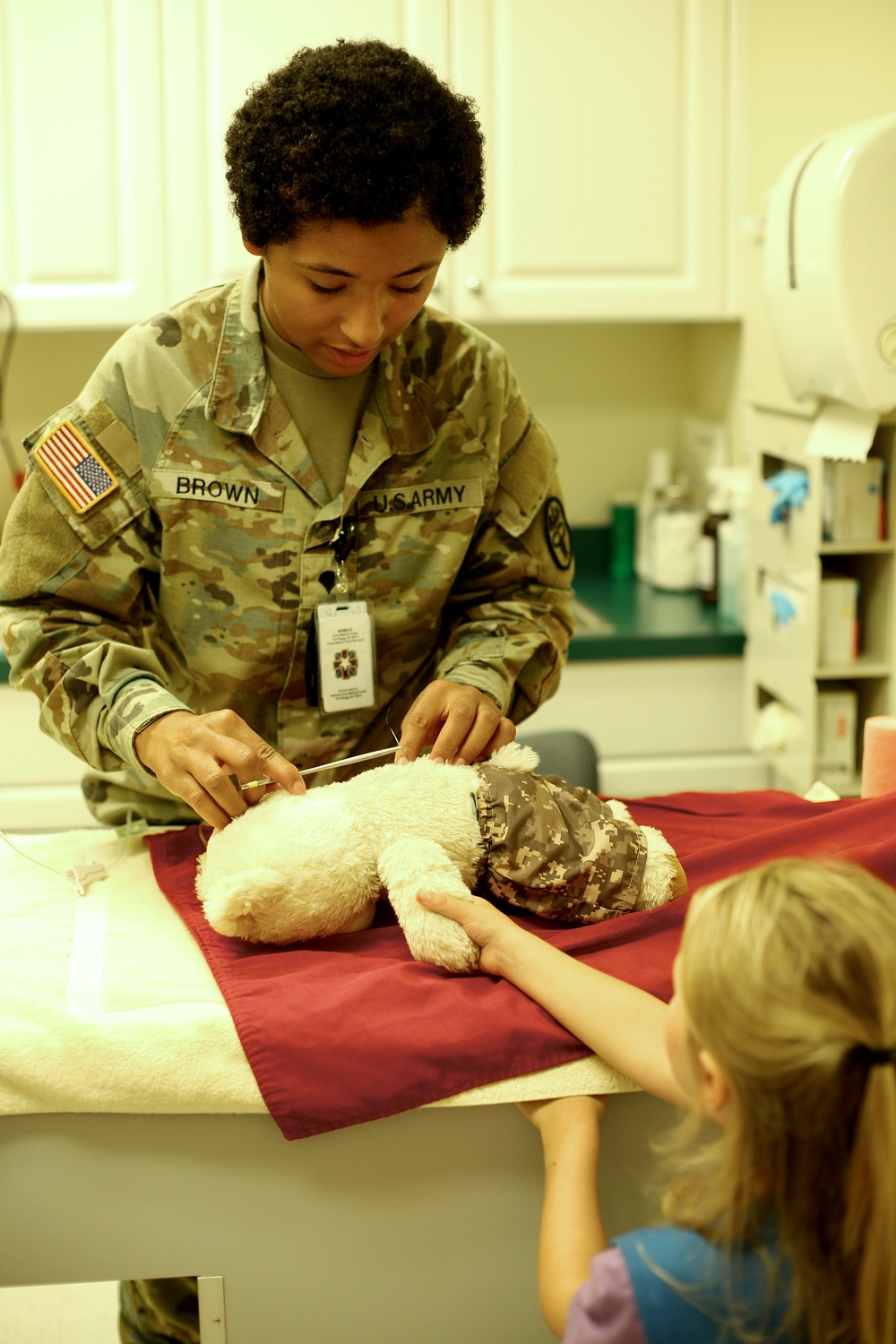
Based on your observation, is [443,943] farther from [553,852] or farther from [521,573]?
[521,573]

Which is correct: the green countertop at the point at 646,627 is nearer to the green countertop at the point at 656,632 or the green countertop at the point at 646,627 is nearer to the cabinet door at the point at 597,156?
the green countertop at the point at 656,632

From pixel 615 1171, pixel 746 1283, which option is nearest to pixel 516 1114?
pixel 615 1171

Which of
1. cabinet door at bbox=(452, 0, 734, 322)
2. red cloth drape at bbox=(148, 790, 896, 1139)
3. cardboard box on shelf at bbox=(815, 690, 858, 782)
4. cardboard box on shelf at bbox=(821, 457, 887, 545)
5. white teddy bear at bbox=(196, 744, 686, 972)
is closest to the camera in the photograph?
red cloth drape at bbox=(148, 790, 896, 1139)

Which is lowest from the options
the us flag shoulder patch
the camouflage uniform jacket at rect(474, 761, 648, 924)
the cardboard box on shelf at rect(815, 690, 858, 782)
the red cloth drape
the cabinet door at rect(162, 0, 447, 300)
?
the cardboard box on shelf at rect(815, 690, 858, 782)

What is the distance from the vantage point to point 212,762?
1.04 m

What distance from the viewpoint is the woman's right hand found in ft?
3.43

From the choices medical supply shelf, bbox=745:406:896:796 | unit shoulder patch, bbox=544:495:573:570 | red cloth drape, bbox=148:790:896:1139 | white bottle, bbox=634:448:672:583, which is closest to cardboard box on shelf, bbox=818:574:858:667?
medical supply shelf, bbox=745:406:896:796

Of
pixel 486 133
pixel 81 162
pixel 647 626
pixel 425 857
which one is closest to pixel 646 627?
pixel 647 626

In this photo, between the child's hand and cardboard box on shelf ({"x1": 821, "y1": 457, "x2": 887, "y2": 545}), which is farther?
cardboard box on shelf ({"x1": 821, "y1": 457, "x2": 887, "y2": 545})

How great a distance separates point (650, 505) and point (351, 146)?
174 centimetres

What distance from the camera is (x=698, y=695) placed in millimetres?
2377

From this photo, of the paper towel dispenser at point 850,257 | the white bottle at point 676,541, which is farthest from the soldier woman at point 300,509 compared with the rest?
the white bottle at point 676,541

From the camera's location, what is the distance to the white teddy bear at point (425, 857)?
3.29ft

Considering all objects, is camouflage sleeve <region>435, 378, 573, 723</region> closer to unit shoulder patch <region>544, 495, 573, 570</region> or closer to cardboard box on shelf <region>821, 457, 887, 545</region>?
unit shoulder patch <region>544, 495, 573, 570</region>
